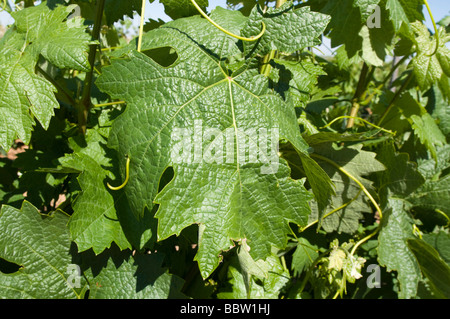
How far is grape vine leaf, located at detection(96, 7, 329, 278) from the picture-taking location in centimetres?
99

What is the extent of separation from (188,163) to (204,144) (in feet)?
0.23

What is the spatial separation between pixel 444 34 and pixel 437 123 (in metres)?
0.54

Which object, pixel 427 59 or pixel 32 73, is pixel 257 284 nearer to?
pixel 32 73

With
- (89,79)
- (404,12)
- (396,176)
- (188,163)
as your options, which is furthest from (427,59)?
(89,79)

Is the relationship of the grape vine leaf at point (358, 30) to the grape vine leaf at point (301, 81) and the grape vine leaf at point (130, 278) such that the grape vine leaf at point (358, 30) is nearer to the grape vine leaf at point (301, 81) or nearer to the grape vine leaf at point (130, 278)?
the grape vine leaf at point (301, 81)

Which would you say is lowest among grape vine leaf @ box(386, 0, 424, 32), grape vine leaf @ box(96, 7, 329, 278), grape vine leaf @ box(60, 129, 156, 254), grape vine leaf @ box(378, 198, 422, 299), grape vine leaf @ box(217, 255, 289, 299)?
grape vine leaf @ box(217, 255, 289, 299)

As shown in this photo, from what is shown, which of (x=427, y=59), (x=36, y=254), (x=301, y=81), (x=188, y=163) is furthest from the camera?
(x=427, y=59)

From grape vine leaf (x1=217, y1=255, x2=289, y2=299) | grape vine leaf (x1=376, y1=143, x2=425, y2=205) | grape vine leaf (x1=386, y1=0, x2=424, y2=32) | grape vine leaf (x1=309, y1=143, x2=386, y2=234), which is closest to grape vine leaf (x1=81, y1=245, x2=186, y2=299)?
grape vine leaf (x1=217, y1=255, x2=289, y2=299)

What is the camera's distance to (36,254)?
1.19m

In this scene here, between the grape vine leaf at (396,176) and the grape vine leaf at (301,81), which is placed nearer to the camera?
the grape vine leaf at (301,81)

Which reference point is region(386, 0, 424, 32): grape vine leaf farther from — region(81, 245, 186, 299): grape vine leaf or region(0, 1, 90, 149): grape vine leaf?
region(81, 245, 186, 299): grape vine leaf

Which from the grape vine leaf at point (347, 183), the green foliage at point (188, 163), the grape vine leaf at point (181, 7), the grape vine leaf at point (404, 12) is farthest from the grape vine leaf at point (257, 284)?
the grape vine leaf at point (404, 12)

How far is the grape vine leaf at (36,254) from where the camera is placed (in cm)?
116

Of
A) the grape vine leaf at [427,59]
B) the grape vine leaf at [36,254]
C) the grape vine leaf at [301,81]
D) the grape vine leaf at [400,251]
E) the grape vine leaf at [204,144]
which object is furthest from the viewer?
the grape vine leaf at [427,59]
